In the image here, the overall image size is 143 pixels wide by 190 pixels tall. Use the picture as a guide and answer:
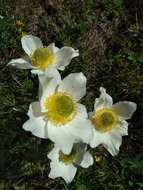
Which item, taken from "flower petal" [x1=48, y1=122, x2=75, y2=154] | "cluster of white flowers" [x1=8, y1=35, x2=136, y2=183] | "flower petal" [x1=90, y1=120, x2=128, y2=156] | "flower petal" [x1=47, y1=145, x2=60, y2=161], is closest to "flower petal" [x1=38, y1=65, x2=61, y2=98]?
"cluster of white flowers" [x1=8, y1=35, x2=136, y2=183]

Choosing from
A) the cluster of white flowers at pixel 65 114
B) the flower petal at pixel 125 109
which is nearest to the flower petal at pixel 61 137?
the cluster of white flowers at pixel 65 114

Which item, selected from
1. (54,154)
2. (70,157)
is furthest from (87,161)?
(54,154)

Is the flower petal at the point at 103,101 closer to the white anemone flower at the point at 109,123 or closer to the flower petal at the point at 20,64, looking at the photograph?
the white anemone flower at the point at 109,123

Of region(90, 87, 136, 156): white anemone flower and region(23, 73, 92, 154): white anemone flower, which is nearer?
region(23, 73, 92, 154): white anemone flower

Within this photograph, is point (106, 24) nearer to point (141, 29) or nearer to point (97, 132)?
point (141, 29)

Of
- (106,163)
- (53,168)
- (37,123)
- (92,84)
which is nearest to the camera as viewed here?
(37,123)

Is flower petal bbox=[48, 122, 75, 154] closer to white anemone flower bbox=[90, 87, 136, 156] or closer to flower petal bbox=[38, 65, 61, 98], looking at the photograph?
flower petal bbox=[38, 65, 61, 98]

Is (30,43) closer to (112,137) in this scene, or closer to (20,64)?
(20,64)

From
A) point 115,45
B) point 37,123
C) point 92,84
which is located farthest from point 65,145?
point 115,45
